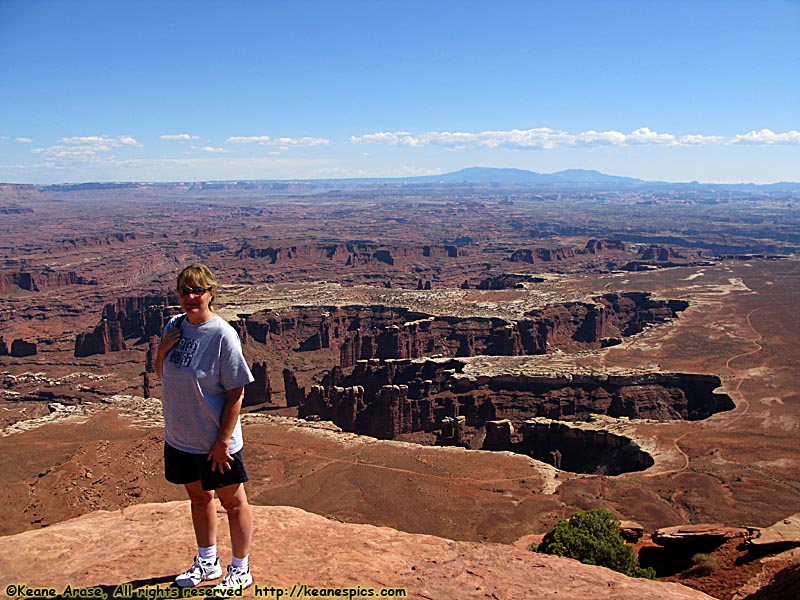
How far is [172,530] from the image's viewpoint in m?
11.6

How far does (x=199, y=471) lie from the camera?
839cm

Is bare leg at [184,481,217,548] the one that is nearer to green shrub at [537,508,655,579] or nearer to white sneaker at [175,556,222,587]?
white sneaker at [175,556,222,587]

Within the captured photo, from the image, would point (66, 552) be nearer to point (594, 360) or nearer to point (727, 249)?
point (594, 360)

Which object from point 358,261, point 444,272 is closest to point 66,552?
point 444,272

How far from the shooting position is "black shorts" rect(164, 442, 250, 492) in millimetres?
8305

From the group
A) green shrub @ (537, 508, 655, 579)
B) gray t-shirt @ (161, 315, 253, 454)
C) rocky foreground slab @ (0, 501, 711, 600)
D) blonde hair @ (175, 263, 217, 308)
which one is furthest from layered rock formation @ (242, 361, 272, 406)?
blonde hair @ (175, 263, 217, 308)

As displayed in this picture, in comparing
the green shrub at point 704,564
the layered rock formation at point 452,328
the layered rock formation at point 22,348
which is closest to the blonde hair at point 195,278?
the green shrub at point 704,564

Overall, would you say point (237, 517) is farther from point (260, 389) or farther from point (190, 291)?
point (260, 389)

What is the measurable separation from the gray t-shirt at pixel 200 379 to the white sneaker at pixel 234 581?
5.24ft

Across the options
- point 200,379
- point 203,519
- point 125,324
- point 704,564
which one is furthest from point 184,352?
point 125,324

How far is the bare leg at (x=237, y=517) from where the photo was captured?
8.42 metres

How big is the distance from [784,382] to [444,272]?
104 metres

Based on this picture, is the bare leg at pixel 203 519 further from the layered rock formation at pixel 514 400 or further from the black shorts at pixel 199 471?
the layered rock formation at pixel 514 400

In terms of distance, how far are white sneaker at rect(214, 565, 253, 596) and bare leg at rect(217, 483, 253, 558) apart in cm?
19
